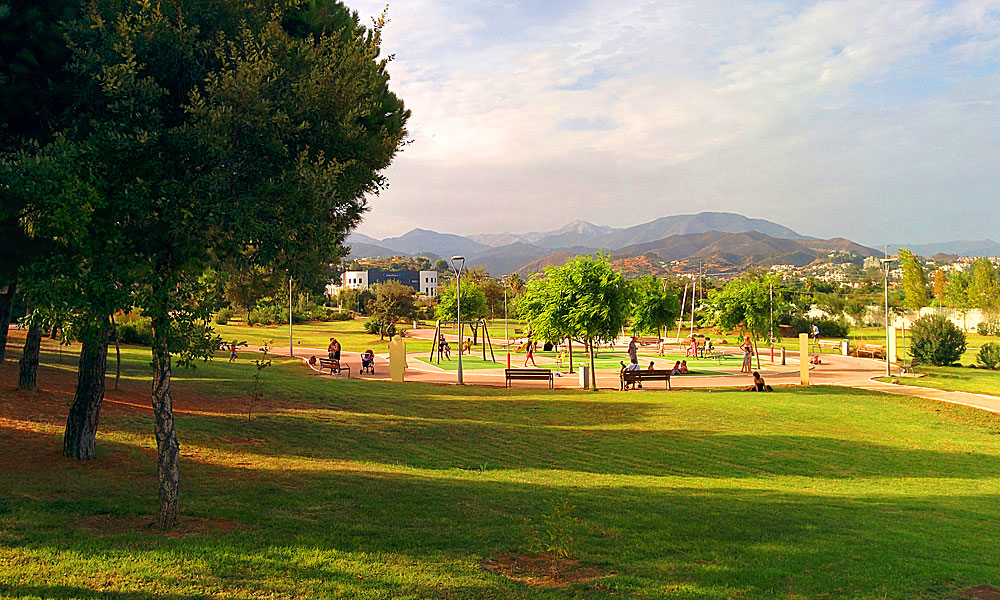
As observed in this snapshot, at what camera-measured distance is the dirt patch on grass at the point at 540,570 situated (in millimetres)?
5945

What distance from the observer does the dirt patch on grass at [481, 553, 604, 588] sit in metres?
5.95

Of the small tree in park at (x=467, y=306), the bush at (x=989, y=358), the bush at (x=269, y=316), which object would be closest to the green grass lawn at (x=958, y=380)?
the bush at (x=989, y=358)

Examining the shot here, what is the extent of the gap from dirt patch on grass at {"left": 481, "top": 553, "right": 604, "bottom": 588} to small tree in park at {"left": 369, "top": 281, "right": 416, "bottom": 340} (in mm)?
51858

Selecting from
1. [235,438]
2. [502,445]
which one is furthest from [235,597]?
[502,445]

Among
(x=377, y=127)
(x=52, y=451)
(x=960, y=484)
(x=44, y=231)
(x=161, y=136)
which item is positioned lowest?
Result: (x=960, y=484)

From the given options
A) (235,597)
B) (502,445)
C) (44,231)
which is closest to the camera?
(235,597)

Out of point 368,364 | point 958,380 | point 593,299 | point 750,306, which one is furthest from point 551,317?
point 958,380

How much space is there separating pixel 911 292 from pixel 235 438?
83.2m

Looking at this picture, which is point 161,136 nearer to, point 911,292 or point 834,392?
point 834,392

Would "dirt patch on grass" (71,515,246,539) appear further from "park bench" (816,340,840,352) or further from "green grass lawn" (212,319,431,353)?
"park bench" (816,340,840,352)

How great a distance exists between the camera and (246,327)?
69250 millimetres

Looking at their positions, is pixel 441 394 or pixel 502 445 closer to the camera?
pixel 502 445

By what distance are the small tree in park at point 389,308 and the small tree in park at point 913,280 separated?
56.5m

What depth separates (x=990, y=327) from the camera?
65.9 m
